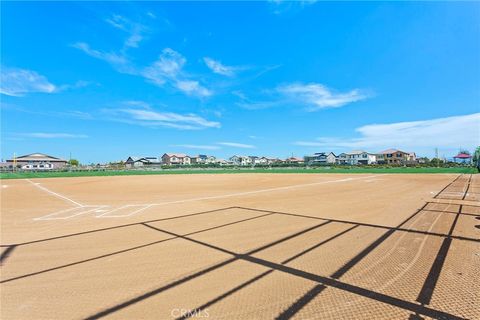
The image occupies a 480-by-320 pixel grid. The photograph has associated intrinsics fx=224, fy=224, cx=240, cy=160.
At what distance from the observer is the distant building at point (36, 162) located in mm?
76275

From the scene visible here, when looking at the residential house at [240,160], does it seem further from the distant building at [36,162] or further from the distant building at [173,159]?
the distant building at [36,162]

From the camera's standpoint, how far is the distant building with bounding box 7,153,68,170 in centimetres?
7628

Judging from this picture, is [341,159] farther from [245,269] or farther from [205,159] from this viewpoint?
[245,269]

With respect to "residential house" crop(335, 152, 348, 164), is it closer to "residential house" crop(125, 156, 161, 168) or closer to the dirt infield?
"residential house" crop(125, 156, 161, 168)

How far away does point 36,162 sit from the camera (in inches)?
3091

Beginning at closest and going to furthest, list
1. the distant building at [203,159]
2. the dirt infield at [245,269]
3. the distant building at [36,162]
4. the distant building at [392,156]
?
1. the dirt infield at [245,269]
2. the distant building at [36,162]
3. the distant building at [392,156]
4. the distant building at [203,159]

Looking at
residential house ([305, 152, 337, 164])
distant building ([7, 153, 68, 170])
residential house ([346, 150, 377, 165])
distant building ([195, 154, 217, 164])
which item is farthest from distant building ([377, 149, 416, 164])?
distant building ([7, 153, 68, 170])

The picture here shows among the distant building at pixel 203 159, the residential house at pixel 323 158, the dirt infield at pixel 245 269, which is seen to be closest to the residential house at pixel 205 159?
the distant building at pixel 203 159

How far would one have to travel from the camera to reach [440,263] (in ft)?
11.8

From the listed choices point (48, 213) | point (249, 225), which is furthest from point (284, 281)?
point (48, 213)

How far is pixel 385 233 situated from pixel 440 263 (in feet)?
5.42

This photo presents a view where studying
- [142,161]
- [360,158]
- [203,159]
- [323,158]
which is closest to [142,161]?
[142,161]

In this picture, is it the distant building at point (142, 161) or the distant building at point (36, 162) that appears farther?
the distant building at point (142, 161)

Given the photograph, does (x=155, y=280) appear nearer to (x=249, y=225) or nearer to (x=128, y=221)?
(x=249, y=225)
